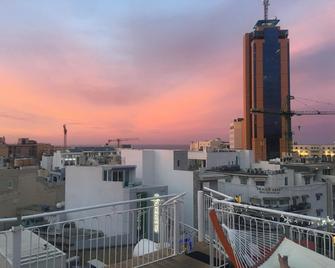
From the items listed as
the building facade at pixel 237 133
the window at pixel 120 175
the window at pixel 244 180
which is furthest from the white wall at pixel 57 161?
the building facade at pixel 237 133

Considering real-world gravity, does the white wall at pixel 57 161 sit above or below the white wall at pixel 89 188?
above

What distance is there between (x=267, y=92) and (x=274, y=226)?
3889 inches

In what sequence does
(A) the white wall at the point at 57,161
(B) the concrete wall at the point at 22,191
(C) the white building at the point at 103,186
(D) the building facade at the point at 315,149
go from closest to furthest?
(C) the white building at the point at 103,186
(B) the concrete wall at the point at 22,191
(A) the white wall at the point at 57,161
(D) the building facade at the point at 315,149

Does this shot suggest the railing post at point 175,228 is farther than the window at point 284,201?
No

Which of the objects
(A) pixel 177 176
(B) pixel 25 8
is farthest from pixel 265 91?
(B) pixel 25 8

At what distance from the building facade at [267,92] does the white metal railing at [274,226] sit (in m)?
93.9

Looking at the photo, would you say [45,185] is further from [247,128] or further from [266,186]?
[247,128]

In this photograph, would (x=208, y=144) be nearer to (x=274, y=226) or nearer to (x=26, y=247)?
(x=26, y=247)

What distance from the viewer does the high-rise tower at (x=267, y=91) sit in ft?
323

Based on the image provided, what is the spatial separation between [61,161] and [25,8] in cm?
4760

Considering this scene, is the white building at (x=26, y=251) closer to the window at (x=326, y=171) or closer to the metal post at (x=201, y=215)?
the metal post at (x=201, y=215)

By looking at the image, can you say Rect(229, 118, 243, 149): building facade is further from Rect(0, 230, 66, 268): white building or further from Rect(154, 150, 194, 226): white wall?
Rect(0, 230, 66, 268): white building

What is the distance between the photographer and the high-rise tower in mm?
98312

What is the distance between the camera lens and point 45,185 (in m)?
39.8
